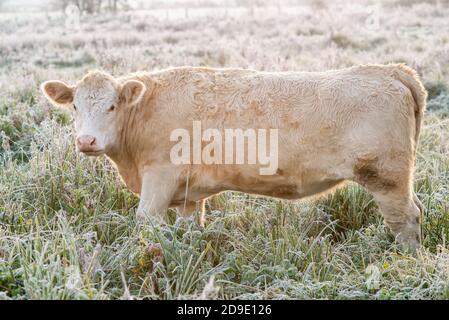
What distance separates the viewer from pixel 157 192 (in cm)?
520

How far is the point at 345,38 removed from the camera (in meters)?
16.7

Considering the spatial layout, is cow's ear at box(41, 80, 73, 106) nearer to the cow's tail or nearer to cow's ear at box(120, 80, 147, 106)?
cow's ear at box(120, 80, 147, 106)

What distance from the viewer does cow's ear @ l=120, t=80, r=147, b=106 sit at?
17.1ft

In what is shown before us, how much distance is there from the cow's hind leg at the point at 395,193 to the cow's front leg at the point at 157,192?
4.97 feet

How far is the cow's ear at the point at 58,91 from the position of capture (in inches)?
213

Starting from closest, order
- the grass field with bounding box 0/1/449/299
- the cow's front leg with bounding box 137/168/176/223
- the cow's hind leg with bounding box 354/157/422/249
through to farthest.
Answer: the grass field with bounding box 0/1/449/299 → the cow's hind leg with bounding box 354/157/422/249 → the cow's front leg with bounding box 137/168/176/223

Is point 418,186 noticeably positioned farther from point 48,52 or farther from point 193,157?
point 48,52

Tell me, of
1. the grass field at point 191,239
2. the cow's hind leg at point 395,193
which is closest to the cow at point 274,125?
the cow's hind leg at point 395,193

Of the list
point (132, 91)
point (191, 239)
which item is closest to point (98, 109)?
point (132, 91)

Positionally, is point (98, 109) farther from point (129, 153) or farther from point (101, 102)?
point (129, 153)

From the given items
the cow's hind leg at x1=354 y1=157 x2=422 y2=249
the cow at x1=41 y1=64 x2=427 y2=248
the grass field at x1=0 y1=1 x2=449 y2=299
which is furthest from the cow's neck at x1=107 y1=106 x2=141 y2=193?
the cow's hind leg at x1=354 y1=157 x2=422 y2=249

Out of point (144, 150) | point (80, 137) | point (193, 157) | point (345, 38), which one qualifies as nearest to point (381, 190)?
point (193, 157)

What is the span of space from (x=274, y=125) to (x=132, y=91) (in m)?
1.22
